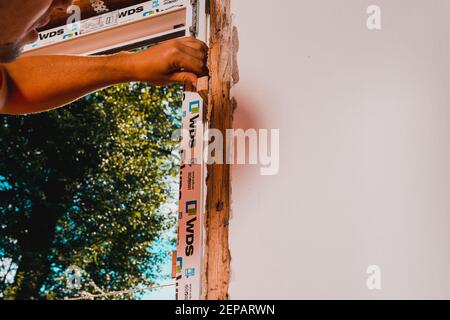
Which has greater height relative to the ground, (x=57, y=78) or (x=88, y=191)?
(x=88, y=191)

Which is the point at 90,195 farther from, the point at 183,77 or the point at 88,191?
the point at 183,77

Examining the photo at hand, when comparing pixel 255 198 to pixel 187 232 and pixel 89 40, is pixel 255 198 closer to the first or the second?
pixel 187 232

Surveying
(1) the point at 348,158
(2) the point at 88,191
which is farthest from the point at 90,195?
(1) the point at 348,158

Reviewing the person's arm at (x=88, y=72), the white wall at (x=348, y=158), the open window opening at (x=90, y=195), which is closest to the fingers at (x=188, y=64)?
the person's arm at (x=88, y=72)

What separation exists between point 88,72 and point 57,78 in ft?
0.29

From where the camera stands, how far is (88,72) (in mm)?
1211

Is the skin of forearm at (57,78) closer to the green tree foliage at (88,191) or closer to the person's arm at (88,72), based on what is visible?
the person's arm at (88,72)

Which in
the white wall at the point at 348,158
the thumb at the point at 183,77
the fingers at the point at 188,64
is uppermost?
the fingers at the point at 188,64

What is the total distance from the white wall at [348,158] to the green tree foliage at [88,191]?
5.52 metres

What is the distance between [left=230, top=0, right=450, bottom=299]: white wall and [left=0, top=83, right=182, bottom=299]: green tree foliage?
5.52 m

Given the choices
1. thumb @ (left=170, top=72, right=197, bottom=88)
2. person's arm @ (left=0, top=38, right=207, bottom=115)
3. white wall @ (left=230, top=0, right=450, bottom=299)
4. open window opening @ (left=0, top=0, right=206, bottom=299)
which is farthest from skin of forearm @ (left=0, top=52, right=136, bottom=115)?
open window opening @ (left=0, top=0, right=206, bottom=299)

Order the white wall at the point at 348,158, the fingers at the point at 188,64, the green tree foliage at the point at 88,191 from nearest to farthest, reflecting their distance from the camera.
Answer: the white wall at the point at 348,158 → the fingers at the point at 188,64 → the green tree foliage at the point at 88,191

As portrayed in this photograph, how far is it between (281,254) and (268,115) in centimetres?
31

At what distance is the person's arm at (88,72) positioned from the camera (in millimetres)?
1143
